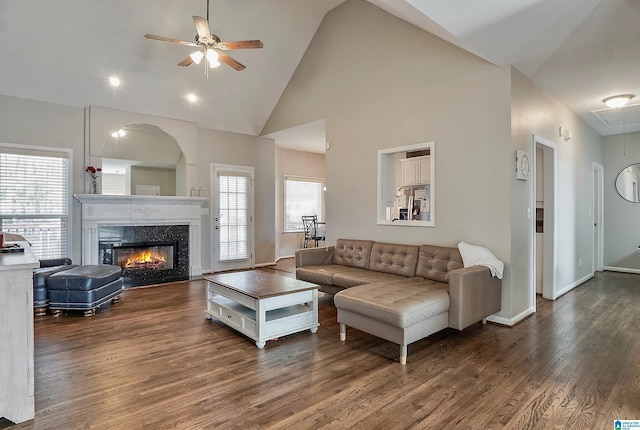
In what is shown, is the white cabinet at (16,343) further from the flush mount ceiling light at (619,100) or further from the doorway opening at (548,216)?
the flush mount ceiling light at (619,100)

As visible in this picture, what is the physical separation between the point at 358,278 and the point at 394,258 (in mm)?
601

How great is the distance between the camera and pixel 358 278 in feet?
13.9

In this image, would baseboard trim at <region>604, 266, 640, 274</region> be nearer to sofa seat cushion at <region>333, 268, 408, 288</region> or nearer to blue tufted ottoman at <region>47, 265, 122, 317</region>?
sofa seat cushion at <region>333, 268, 408, 288</region>

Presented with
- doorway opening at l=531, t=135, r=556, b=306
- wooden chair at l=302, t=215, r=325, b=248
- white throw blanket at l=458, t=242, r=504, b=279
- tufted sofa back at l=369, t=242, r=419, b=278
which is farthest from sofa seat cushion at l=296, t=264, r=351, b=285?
wooden chair at l=302, t=215, r=325, b=248

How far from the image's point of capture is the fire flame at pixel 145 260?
6.07 m

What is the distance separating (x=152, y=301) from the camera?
4.93 metres

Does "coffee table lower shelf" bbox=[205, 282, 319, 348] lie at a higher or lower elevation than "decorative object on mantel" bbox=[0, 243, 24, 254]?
lower

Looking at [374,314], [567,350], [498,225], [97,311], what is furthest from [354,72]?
[97,311]

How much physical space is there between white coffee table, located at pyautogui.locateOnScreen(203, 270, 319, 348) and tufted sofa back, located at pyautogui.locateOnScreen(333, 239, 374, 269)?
4.37 feet

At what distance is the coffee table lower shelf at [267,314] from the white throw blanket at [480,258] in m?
1.68

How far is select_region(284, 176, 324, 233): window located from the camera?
9.33 metres

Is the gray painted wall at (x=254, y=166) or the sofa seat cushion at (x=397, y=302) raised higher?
the gray painted wall at (x=254, y=166)

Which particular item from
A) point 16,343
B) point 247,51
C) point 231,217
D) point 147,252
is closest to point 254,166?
point 231,217

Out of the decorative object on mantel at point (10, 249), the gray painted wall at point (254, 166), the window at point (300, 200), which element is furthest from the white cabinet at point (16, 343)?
the window at point (300, 200)
